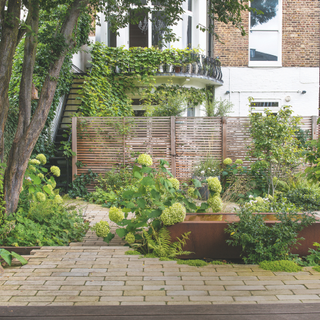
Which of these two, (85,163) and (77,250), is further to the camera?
(85,163)

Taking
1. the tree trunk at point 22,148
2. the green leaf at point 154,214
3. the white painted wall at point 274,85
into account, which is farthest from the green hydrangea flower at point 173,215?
the white painted wall at point 274,85

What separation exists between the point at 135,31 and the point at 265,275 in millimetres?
10638

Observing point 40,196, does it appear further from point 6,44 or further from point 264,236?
point 264,236

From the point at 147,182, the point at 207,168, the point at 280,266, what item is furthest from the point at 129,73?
the point at 280,266

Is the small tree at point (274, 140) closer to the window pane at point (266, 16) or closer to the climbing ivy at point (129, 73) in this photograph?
the climbing ivy at point (129, 73)

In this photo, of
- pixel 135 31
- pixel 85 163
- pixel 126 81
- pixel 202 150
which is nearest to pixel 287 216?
pixel 202 150

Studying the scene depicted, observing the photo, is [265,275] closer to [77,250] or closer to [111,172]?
[77,250]

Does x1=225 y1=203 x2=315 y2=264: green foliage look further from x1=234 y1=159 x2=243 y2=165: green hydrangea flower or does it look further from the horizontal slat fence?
the horizontal slat fence

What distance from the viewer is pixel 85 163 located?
7703mm

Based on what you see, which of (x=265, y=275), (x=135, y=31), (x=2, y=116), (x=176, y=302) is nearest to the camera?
(x=176, y=302)

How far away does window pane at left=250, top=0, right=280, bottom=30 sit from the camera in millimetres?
11438

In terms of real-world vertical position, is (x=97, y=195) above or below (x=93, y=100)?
below

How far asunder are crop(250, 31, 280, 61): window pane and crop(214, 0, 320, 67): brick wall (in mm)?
276

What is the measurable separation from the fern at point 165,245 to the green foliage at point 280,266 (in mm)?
792
